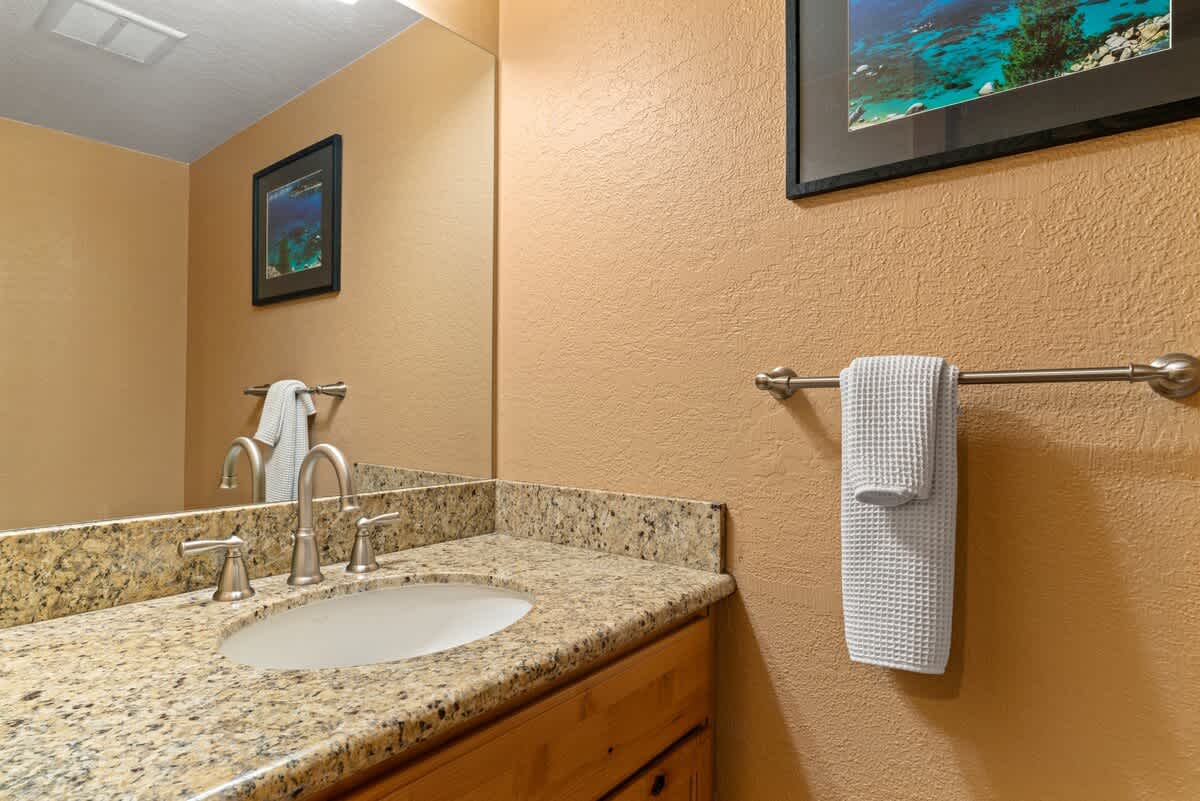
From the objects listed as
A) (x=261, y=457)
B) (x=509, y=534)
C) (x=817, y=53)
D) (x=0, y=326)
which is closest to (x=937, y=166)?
(x=817, y=53)

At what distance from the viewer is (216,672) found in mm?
680

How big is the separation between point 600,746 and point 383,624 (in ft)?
1.38

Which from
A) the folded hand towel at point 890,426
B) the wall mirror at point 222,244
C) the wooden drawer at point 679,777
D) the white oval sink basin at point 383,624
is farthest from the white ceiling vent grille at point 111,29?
the wooden drawer at point 679,777

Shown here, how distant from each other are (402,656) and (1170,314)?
1.12m

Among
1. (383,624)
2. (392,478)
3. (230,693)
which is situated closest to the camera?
(230,693)

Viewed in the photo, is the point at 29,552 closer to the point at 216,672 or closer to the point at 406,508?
the point at 216,672

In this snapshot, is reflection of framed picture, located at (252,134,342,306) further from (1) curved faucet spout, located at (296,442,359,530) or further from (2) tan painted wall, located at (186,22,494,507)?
(1) curved faucet spout, located at (296,442,359,530)

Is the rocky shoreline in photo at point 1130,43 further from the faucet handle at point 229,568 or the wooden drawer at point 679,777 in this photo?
the faucet handle at point 229,568

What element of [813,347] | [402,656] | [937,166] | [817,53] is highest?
[817,53]

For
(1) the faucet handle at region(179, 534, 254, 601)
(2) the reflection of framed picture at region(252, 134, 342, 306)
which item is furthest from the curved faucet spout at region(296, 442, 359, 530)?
(2) the reflection of framed picture at region(252, 134, 342, 306)

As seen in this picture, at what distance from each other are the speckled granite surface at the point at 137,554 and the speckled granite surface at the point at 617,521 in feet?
0.85

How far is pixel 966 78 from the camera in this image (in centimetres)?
88

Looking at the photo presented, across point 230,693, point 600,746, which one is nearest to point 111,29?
point 230,693

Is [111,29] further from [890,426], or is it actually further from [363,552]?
[890,426]
